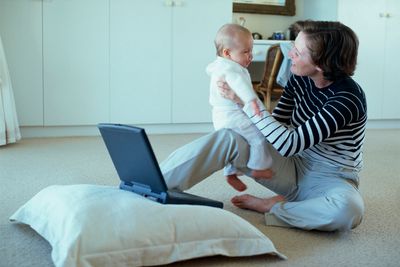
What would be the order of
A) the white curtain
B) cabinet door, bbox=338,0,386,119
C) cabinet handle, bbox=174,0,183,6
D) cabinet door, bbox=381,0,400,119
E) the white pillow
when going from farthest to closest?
cabinet door, bbox=381,0,400,119 < cabinet door, bbox=338,0,386,119 < cabinet handle, bbox=174,0,183,6 < the white curtain < the white pillow

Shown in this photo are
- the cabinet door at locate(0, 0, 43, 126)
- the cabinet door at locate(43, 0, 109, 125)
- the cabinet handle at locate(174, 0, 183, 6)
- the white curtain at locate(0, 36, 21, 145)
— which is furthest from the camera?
the cabinet handle at locate(174, 0, 183, 6)

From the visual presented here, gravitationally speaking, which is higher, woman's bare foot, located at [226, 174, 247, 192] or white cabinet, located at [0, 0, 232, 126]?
white cabinet, located at [0, 0, 232, 126]

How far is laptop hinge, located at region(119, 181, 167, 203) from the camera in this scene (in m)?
1.58

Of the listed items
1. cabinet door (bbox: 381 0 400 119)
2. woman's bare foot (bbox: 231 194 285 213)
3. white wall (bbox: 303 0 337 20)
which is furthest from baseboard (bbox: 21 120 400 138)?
woman's bare foot (bbox: 231 194 285 213)

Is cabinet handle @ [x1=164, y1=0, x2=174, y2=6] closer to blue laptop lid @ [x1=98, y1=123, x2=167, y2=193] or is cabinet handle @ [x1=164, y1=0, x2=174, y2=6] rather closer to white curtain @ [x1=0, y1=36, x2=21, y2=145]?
white curtain @ [x1=0, y1=36, x2=21, y2=145]

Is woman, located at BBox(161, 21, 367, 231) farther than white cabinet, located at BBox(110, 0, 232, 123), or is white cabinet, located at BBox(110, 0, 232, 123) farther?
white cabinet, located at BBox(110, 0, 232, 123)

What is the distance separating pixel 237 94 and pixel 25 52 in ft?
7.63

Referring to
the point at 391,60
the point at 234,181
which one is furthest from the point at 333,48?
the point at 391,60

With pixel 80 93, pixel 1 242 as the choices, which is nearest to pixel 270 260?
pixel 1 242

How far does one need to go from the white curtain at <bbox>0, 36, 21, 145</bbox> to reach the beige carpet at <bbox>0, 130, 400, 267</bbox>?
0.07 meters

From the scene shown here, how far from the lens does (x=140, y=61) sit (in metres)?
3.99

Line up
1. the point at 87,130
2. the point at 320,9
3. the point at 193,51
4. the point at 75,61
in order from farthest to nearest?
the point at 320,9 < the point at 193,51 < the point at 87,130 < the point at 75,61

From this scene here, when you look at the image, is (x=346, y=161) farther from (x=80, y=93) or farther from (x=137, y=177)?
(x=80, y=93)

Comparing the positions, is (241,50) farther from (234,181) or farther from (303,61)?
(234,181)
